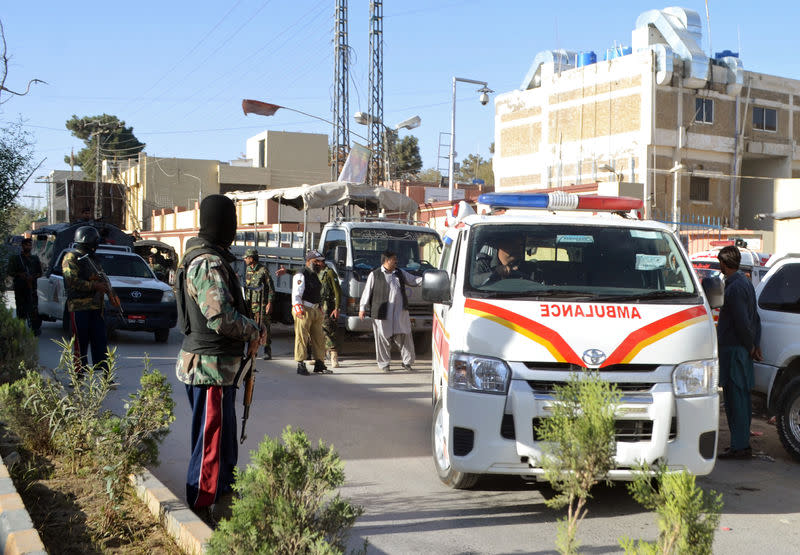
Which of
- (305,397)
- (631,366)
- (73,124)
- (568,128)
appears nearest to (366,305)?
(305,397)

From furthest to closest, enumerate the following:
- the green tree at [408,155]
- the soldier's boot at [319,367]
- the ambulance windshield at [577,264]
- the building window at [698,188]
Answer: the green tree at [408,155] → the building window at [698,188] → the soldier's boot at [319,367] → the ambulance windshield at [577,264]

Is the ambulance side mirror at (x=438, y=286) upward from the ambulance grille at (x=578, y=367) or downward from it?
upward

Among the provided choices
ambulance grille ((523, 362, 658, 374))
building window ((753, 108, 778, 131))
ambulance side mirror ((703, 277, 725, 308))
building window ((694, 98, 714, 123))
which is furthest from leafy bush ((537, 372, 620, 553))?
building window ((753, 108, 778, 131))

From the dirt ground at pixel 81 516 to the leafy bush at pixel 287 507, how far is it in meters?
1.01

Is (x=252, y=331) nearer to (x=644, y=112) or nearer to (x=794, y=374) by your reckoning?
(x=794, y=374)

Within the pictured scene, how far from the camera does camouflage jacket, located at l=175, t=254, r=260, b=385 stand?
450 centimetres

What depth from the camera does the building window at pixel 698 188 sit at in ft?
125

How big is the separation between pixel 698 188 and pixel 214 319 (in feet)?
122

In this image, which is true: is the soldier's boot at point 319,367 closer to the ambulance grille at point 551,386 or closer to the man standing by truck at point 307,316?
the man standing by truck at point 307,316

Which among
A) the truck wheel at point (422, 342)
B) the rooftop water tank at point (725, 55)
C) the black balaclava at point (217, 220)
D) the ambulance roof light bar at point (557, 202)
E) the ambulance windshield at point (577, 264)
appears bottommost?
the truck wheel at point (422, 342)

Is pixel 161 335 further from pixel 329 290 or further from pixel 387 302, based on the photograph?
pixel 387 302

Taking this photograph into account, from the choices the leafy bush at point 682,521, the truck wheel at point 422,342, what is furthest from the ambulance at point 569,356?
the truck wheel at point 422,342

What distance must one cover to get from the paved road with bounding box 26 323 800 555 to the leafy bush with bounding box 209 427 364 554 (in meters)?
1.38

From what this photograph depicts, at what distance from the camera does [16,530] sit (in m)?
4.05
